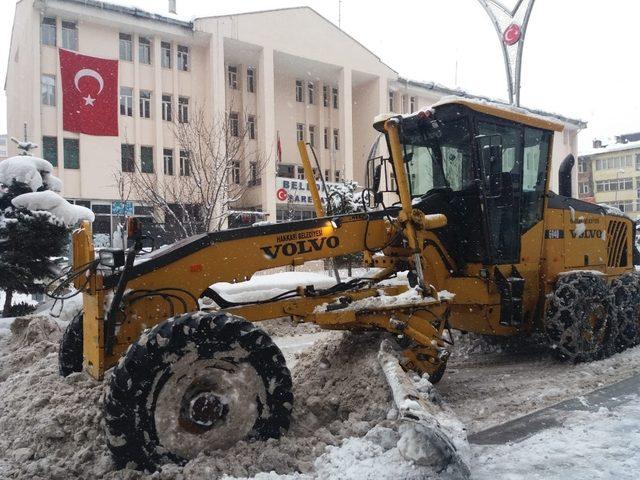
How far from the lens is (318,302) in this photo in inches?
200

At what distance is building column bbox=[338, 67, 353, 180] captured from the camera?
103ft

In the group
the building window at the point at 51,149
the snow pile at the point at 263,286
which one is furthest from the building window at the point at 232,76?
the snow pile at the point at 263,286

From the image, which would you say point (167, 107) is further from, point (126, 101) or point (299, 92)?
point (299, 92)

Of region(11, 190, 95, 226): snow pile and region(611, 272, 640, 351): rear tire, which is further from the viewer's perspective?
region(11, 190, 95, 226): snow pile

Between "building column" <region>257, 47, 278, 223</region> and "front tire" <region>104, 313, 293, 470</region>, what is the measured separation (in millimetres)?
24135

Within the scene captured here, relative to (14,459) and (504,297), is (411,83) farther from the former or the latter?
(14,459)

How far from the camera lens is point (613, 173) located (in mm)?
64688

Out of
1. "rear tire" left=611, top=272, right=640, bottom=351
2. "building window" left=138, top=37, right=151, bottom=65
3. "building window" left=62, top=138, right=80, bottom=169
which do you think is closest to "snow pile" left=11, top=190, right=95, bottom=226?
"rear tire" left=611, top=272, right=640, bottom=351

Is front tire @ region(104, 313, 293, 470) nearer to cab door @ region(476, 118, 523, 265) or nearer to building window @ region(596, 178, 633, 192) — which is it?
cab door @ region(476, 118, 523, 265)

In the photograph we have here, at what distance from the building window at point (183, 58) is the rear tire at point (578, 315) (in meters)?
24.4

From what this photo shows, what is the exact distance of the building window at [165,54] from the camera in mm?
26794

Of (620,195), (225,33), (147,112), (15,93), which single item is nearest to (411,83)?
(225,33)

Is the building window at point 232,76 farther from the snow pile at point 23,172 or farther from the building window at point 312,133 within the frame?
the snow pile at point 23,172

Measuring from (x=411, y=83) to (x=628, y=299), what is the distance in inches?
1146
